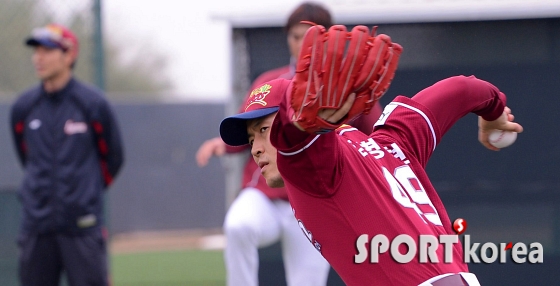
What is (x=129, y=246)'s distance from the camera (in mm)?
12281

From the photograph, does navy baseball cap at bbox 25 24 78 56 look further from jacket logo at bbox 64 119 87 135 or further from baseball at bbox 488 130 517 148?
baseball at bbox 488 130 517 148

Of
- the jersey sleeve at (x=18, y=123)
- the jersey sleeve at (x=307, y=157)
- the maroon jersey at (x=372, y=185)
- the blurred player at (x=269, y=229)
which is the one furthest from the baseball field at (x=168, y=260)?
the jersey sleeve at (x=307, y=157)

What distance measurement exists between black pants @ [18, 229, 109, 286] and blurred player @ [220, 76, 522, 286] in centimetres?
273

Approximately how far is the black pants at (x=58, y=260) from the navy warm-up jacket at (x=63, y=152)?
7cm

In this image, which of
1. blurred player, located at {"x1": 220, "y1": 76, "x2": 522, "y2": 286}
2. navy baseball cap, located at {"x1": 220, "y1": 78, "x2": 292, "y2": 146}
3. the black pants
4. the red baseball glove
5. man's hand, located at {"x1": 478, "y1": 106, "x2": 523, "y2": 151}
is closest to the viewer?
the red baseball glove

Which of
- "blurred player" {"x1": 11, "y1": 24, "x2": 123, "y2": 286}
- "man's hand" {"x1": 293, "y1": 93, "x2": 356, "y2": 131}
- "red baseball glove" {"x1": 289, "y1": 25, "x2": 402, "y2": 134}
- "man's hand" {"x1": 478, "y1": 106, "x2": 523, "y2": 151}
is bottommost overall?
"blurred player" {"x1": 11, "y1": 24, "x2": 123, "y2": 286}

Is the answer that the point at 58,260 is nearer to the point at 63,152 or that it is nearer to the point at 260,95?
the point at 63,152

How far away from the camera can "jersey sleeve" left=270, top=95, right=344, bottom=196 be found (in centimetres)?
190

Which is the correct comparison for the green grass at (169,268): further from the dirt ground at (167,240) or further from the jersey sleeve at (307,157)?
the jersey sleeve at (307,157)

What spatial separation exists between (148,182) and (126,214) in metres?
0.72

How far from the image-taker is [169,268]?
29.3 feet

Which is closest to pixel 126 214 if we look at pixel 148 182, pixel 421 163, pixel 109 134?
pixel 148 182

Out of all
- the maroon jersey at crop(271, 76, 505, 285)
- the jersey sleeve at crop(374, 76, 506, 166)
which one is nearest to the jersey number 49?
the maroon jersey at crop(271, 76, 505, 285)

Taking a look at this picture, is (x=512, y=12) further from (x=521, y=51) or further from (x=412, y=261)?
(x=412, y=261)
